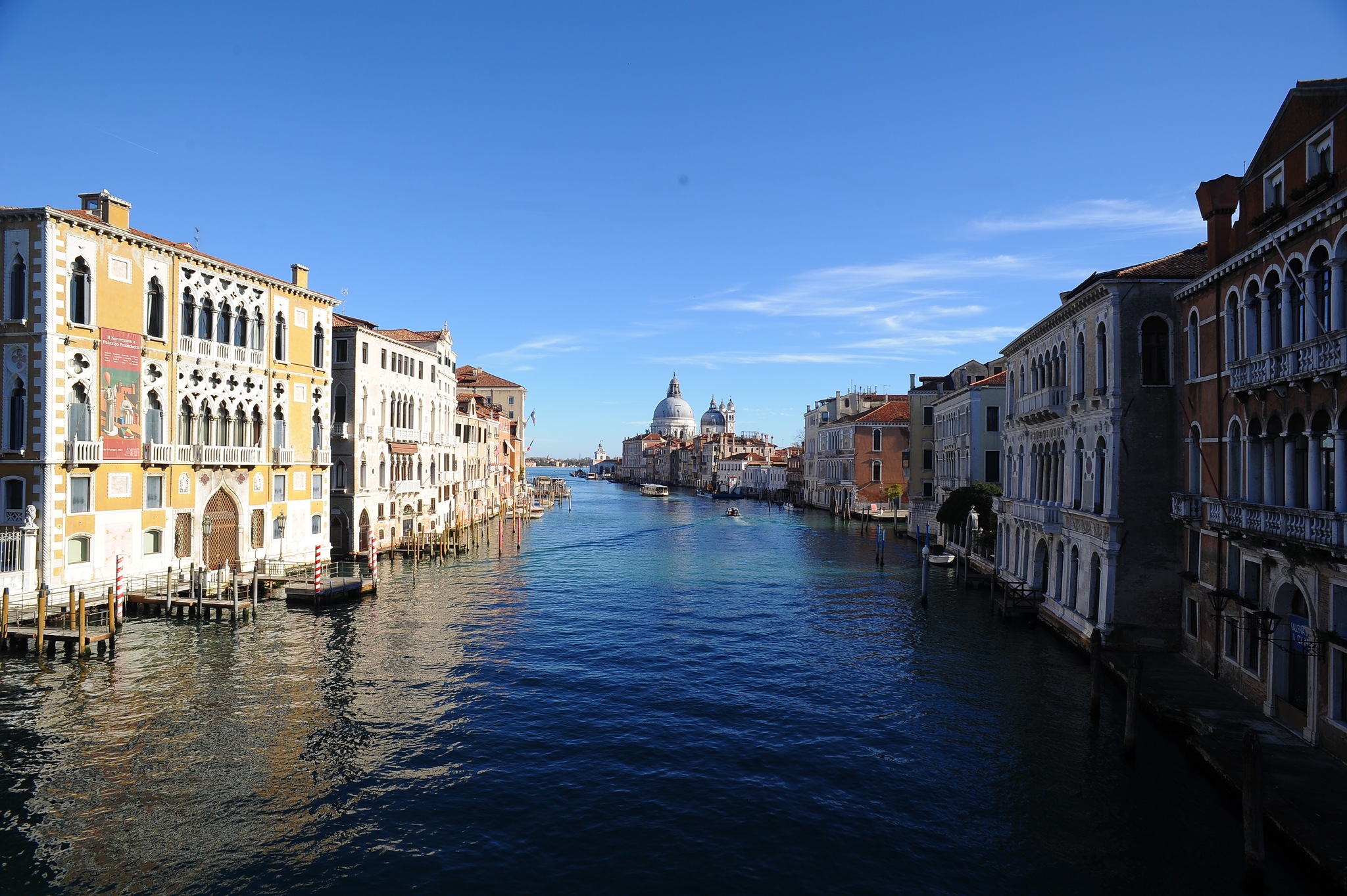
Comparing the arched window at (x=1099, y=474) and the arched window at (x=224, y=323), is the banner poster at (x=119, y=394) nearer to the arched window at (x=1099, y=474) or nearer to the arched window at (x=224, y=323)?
the arched window at (x=224, y=323)

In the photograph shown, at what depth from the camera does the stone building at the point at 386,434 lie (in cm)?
3919

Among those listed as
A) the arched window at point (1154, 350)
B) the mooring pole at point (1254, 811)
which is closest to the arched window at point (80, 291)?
the mooring pole at point (1254, 811)

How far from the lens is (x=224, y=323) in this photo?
29.6m

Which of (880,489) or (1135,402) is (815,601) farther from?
Result: (880,489)

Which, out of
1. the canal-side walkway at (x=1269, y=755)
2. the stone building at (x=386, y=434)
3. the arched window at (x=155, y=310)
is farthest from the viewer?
→ the stone building at (x=386, y=434)

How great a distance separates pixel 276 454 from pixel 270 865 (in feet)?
78.2

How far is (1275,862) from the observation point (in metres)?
10.9

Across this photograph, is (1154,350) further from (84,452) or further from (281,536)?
(281,536)

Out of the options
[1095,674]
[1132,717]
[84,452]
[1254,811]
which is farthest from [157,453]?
[1254,811]

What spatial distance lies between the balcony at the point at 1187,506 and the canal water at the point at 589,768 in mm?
4502

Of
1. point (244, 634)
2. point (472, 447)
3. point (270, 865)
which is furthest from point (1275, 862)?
point (472, 447)

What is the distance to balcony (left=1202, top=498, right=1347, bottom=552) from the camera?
41.3ft

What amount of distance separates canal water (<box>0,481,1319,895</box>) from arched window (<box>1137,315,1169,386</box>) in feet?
25.1

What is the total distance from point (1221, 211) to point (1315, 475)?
7.93 m
